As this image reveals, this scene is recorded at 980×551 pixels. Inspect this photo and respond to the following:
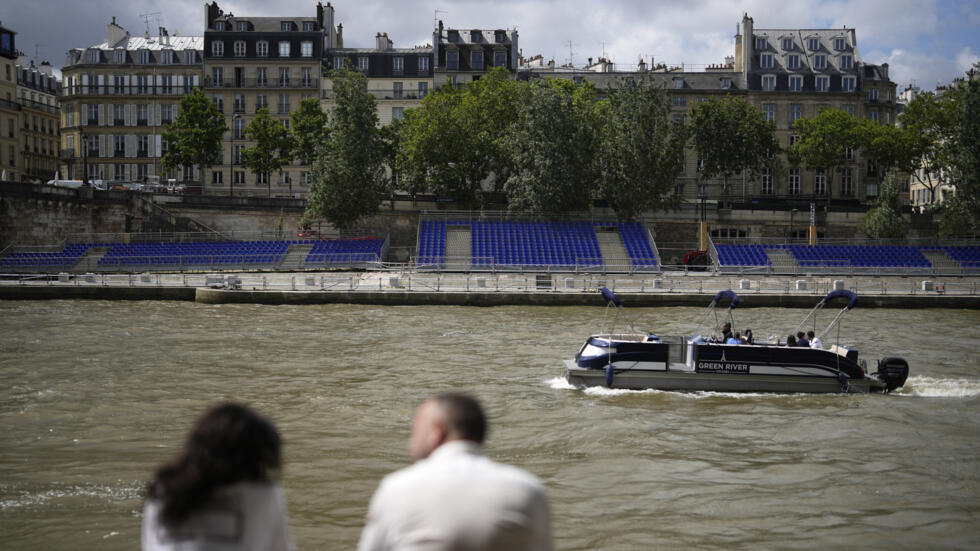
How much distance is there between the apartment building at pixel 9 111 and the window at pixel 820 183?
73.2 metres

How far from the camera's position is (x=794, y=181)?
8094 centimetres

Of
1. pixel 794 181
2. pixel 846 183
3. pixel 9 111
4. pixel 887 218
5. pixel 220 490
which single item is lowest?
pixel 220 490

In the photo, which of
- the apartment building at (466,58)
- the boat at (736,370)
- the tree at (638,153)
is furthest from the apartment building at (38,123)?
the boat at (736,370)

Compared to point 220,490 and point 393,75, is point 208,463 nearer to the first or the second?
point 220,490

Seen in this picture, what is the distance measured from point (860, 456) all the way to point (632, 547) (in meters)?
6.96

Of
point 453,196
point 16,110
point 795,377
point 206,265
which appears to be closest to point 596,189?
point 453,196

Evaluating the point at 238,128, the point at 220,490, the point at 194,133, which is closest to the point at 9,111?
the point at 238,128

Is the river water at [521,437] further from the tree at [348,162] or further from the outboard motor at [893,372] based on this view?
the tree at [348,162]

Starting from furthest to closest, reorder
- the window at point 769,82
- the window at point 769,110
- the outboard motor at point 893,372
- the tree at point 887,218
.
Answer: the window at point 769,82 < the window at point 769,110 < the tree at point 887,218 < the outboard motor at point 893,372

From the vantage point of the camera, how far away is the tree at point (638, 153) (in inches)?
2509

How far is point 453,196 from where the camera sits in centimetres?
6944

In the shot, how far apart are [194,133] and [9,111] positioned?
2349cm

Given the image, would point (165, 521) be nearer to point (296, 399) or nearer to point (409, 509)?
point (409, 509)

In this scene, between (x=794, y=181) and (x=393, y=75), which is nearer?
(x=794, y=181)
